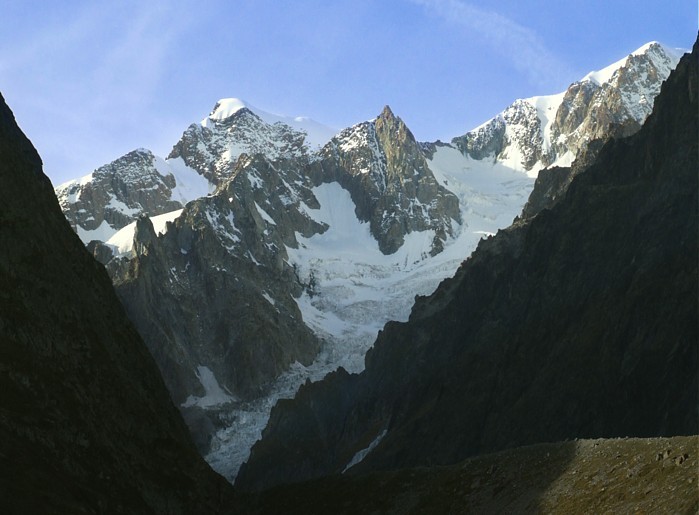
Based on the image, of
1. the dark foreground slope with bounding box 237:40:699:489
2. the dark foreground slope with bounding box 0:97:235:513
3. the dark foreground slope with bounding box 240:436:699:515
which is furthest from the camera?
the dark foreground slope with bounding box 237:40:699:489

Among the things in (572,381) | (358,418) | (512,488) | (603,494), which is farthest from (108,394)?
(358,418)

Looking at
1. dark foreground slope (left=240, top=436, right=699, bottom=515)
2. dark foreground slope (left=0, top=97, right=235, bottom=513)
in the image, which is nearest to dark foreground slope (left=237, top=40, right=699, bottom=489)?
dark foreground slope (left=240, top=436, right=699, bottom=515)

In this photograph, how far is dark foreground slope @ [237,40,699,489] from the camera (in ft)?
379

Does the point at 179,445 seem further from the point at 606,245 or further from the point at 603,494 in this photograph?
the point at 606,245

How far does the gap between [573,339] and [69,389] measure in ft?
240

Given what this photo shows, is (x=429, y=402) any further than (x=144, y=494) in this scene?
Yes

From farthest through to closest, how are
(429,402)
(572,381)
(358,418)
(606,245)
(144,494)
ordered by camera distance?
(358,418)
(429,402)
(606,245)
(572,381)
(144,494)

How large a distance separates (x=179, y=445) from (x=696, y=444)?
4434cm

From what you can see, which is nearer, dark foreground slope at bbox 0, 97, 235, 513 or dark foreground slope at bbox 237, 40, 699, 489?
dark foreground slope at bbox 0, 97, 235, 513

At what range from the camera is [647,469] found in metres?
60.8

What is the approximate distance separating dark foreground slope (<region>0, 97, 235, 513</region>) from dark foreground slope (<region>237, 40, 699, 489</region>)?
44.0 meters

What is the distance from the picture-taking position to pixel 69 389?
7838 cm

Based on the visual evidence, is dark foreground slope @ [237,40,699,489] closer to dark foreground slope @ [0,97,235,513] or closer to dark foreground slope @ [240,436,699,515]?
dark foreground slope @ [240,436,699,515]

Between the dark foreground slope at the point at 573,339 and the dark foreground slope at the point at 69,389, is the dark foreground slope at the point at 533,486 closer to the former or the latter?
the dark foreground slope at the point at 69,389
